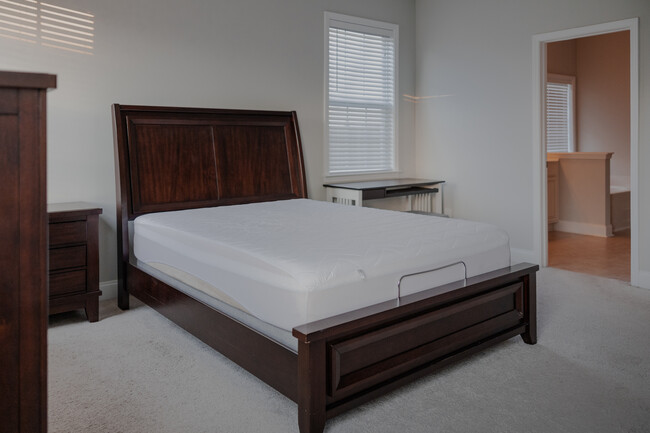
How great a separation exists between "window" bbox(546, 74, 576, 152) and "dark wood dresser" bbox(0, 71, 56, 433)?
7549mm

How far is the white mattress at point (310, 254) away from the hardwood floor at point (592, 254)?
7.09ft

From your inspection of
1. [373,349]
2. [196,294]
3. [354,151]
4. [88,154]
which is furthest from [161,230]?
[354,151]

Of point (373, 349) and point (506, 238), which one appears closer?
point (373, 349)

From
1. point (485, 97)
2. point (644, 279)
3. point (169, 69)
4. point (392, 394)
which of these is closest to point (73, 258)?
point (169, 69)

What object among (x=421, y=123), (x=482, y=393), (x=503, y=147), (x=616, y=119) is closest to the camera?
(x=482, y=393)

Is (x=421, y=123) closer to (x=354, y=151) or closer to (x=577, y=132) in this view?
(x=354, y=151)

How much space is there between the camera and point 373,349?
2.17m

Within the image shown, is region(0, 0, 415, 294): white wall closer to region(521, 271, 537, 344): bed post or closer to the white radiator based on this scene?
the white radiator

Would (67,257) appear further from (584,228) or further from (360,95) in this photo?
(584,228)

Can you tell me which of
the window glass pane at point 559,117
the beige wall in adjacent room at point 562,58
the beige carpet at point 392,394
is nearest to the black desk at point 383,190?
the beige carpet at point 392,394

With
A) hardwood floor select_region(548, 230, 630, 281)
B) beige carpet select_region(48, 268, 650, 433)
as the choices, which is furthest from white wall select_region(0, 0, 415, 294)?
hardwood floor select_region(548, 230, 630, 281)

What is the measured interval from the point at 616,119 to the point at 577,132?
0.52 meters

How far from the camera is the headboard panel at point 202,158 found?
12.6ft

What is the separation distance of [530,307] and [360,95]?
316 cm
